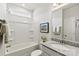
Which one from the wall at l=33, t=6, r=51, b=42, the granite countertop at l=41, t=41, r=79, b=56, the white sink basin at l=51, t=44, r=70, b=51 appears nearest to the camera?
the granite countertop at l=41, t=41, r=79, b=56

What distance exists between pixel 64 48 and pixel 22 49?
2.43 ft

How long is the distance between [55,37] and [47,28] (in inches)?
9.3

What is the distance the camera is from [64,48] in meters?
1.59

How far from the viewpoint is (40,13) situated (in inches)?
67.9

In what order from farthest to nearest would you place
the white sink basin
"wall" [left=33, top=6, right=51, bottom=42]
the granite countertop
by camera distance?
"wall" [left=33, top=6, right=51, bottom=42]
the white sink basin
the granite countertop

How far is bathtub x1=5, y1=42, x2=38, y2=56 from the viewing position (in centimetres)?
161

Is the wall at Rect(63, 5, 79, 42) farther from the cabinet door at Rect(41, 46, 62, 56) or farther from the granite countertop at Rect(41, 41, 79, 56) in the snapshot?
the cabinet door at Rect(41, 46, 62, 56)

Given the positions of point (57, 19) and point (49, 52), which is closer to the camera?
point (49, 52)

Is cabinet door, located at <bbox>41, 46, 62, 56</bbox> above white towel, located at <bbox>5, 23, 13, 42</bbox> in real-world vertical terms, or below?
below

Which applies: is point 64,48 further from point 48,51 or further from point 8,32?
point 8,32

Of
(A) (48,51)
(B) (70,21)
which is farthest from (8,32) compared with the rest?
(B) (70,21)

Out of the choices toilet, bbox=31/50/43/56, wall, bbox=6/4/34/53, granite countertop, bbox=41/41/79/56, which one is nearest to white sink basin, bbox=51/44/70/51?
granite countertop, bbox=41/41/79/56

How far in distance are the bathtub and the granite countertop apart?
0.20 m

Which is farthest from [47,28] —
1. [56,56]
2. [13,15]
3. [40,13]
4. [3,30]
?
[3,30]
